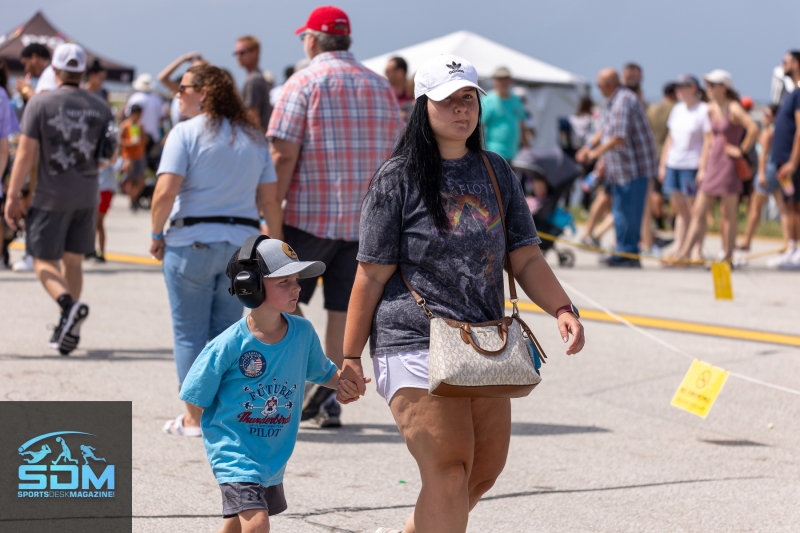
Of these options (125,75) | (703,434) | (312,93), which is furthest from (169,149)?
(125,75)

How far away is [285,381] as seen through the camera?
147 inches

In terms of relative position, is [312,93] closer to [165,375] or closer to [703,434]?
[165,375]

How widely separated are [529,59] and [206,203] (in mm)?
20196

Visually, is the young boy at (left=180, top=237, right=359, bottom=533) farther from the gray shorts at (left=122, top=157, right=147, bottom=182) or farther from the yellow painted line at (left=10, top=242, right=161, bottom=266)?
the gray shorts at (left=122, top=157, right=147, bottom=182)

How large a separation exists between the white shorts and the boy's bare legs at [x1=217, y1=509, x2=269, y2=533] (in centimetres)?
57

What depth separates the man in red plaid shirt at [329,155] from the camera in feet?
19.4

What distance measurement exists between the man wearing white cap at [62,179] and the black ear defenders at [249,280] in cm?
416

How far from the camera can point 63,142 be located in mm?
7824

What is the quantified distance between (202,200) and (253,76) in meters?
5.09

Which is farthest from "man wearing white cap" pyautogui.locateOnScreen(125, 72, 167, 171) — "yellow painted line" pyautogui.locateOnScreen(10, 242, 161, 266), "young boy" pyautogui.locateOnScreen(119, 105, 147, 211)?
"yellow painted line" pyautogui.locateOnScreen(10, 242, 161, 266)

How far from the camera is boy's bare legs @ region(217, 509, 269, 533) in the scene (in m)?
3.50

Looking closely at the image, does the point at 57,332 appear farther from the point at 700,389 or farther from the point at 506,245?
the point at 506,245

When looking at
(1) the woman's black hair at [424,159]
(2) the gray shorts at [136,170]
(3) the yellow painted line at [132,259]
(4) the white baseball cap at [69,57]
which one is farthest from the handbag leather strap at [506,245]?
(2) the gray shorts at [136,170]

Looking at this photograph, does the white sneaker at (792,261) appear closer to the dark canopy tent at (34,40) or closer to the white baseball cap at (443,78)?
the white baseball cap at (443,78)
